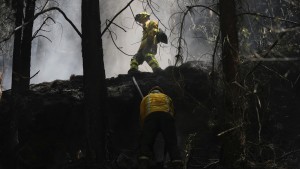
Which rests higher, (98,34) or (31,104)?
(98,34)

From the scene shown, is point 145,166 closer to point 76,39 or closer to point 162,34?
point 162,34

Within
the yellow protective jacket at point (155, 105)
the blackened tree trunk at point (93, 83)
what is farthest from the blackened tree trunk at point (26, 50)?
the yellow protective jacket at point (155, 105)

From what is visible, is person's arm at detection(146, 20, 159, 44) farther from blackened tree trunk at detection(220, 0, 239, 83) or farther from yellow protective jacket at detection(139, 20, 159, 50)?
blackened tree trunk at detection(220, 0, 239, 83)

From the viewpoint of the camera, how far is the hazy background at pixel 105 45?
1956 centimetres

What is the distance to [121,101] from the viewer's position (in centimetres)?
854

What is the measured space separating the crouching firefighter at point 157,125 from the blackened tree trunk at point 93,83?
73 cm

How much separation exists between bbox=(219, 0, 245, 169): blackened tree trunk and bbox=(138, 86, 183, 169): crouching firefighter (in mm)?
817

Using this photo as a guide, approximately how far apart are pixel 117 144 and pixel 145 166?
2707 mm

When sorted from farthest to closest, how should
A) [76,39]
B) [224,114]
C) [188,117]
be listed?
1. [76,39]
2. [188,117]
3. [224,114]

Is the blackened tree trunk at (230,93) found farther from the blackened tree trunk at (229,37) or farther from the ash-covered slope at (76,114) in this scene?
the ash-covered slope at (76,114)

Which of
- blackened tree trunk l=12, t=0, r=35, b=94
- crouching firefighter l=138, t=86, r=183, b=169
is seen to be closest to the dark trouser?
crouching firefighter l=138, t=86, r=183, b=169

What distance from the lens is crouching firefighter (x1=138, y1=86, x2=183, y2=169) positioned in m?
5.83

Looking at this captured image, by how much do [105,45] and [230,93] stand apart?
57.1 ft

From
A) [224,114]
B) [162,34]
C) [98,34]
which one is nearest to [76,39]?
[162,34]
